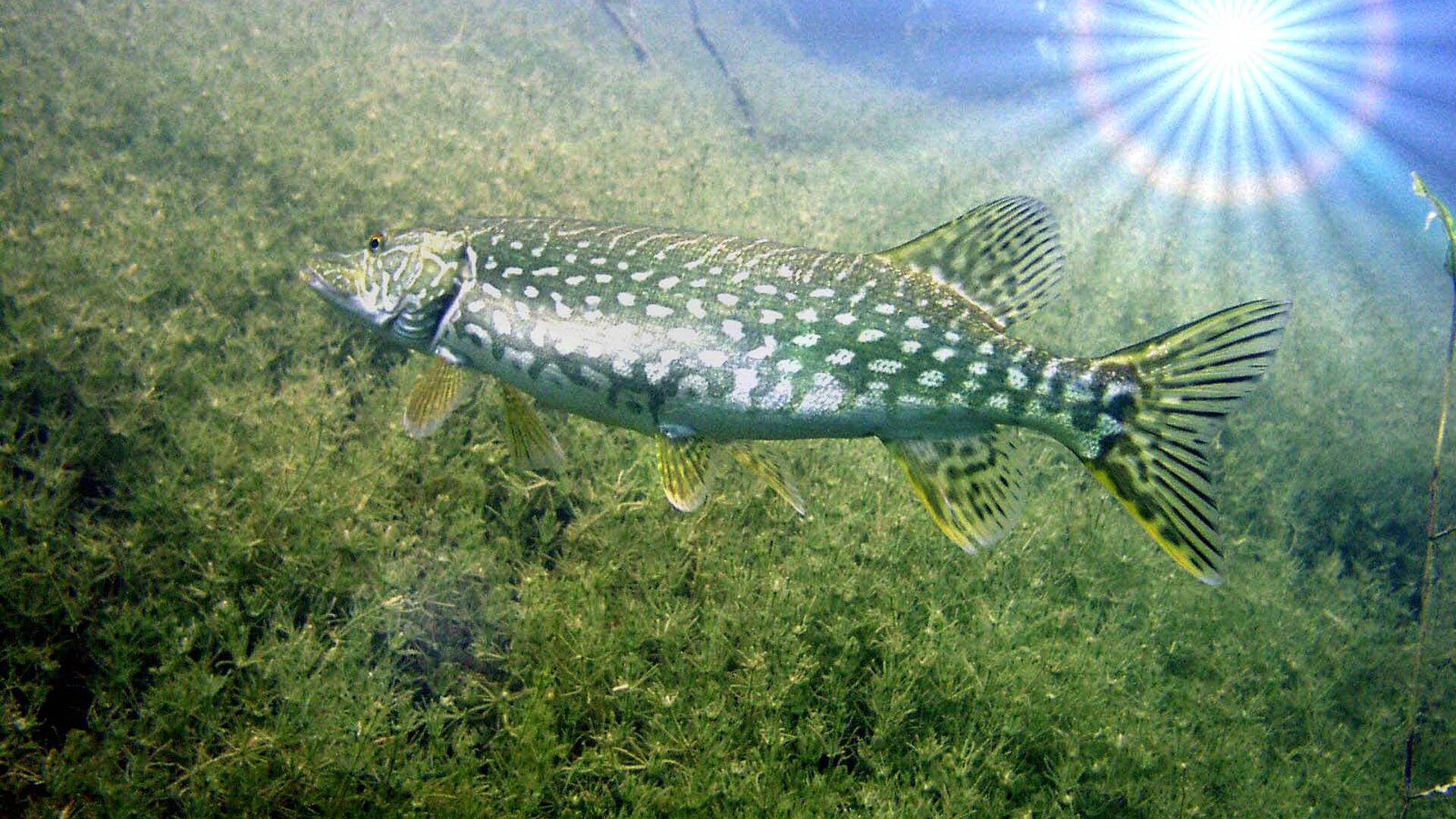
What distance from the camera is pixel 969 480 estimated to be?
293cm

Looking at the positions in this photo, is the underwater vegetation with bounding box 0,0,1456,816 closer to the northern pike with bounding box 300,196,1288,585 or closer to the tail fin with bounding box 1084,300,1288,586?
the northern pike with bounding box 300,196,1288,585

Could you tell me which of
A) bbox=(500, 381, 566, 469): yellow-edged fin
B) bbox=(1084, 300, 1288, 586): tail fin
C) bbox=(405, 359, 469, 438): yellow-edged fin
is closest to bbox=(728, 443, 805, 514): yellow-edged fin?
bbox=(500, 381, 566, 469): yellow-edged fin

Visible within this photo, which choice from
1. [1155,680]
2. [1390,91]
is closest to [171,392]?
[1155,680]

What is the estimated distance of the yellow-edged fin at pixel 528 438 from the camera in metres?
3.20

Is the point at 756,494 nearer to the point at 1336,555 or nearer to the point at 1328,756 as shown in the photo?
the point at 1328,756

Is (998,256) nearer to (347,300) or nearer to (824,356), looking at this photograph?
(824,356)

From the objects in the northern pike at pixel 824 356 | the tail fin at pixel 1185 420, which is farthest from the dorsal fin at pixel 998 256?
the tail fin at pixel 1185 420

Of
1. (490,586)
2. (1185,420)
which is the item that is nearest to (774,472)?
(1185,420)

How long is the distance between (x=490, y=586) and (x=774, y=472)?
2.43m

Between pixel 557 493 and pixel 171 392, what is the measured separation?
9.27 ft

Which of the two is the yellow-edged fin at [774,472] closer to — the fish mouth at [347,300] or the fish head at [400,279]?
the fish head at [400,279]

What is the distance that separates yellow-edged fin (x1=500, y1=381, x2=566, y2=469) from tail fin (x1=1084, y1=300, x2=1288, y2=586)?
236 centimetres

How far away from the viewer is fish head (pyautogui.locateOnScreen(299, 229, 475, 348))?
3.29m

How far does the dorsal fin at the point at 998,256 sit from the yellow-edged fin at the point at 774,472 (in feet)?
3.63
